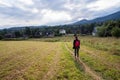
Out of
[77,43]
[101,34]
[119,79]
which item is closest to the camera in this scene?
[119,79]

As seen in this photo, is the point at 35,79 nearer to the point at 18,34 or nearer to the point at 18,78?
the point at 18,78

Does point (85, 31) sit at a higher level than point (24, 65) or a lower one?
lower

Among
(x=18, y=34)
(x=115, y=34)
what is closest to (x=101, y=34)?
(x=115, y=34)

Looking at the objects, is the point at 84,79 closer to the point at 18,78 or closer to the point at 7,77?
the point at 18,78

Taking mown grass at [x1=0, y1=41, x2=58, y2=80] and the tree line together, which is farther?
the tree line

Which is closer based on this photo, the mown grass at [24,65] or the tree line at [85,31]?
the mown grass at [24,65]

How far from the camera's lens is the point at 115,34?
70.5m

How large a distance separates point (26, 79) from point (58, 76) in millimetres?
1854

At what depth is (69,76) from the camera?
10773 millimetres

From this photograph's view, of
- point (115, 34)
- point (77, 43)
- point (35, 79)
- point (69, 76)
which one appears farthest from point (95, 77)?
point (115, 34)

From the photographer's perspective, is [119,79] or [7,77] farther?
[7,77]

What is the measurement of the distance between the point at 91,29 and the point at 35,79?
151 m

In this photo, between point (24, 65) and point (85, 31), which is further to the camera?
point (85, 31)

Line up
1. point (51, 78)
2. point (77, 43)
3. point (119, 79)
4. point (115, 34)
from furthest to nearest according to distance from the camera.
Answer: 1. point (115, 34)
2. point (77, 43)
3. point (51, 78)
4. point (119, 79)
